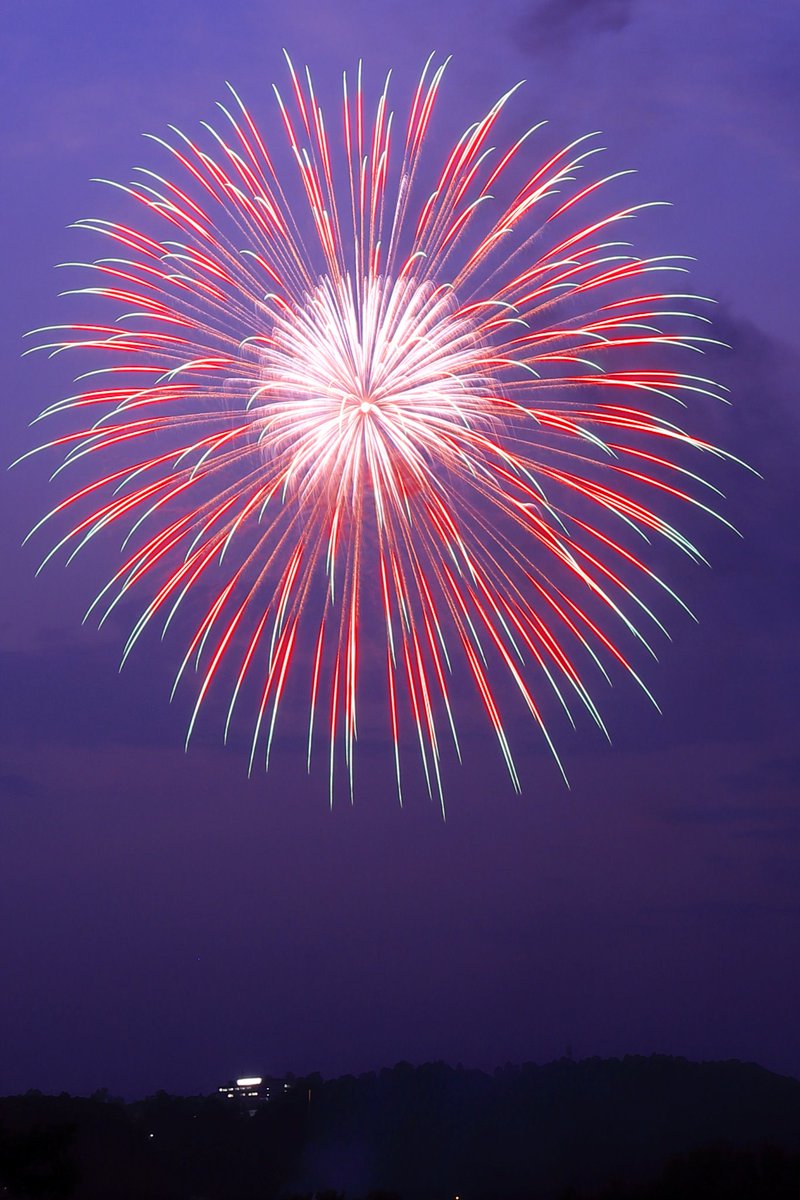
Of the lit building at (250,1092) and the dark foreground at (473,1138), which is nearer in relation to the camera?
the dark foreground at (473,1138)

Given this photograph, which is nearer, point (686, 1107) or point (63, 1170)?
point (63, 1170)

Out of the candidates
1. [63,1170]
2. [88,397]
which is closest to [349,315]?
[88,397]

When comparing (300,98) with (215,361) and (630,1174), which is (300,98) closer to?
(215,361)

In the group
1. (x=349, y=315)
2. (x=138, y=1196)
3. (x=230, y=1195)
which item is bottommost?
(x=349, y=315)

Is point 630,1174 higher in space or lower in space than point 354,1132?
lower

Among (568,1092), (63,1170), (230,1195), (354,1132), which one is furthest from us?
(568,1092)

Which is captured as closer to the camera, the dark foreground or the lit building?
the dark foreground

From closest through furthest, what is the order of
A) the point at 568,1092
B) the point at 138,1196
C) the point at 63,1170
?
the point at 63,1170 < the point at 138,1196 < the point at 568,1092
